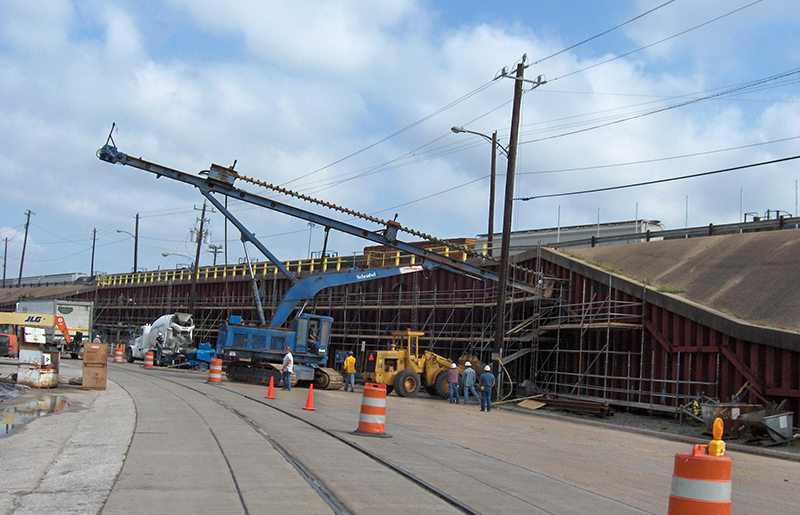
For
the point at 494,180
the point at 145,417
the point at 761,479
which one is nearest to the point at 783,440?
the point at 761,479

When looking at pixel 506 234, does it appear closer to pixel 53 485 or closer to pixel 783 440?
pixel 783 440

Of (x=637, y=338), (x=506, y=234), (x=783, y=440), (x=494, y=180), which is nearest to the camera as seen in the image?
(x=783, y=440)

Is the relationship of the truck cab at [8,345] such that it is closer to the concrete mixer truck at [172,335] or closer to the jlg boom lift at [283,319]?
the concrete mixer truck at [172,335]

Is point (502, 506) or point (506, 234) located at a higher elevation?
point (506, 234)

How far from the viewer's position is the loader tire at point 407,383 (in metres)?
27.9

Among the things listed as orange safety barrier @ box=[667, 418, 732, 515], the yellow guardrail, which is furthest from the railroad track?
the yellow guardrail

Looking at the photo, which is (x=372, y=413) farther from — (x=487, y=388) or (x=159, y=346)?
(x=159, y=346)

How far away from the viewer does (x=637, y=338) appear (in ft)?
81.9

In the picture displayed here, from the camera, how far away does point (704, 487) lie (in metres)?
5.84

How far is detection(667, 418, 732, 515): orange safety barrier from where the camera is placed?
5.83m

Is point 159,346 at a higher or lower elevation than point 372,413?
lower

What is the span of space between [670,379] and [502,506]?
685 inches

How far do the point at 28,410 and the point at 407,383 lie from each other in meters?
15.3

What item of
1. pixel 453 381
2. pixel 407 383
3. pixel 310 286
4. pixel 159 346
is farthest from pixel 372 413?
pixel 159 346
